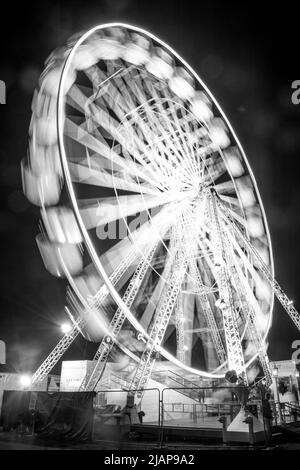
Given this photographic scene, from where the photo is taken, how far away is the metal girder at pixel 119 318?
14.7 metres

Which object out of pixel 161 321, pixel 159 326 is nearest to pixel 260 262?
pixel 161 321

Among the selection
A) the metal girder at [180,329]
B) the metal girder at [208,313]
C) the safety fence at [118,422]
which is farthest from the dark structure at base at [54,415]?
the metal girder at [180,329]

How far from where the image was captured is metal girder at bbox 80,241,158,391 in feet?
48.1

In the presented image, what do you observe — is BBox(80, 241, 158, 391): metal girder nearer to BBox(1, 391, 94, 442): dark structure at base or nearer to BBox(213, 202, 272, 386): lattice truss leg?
BBox(213, 202, 272, 386): lattice truss leg

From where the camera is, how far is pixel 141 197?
15.1 meters

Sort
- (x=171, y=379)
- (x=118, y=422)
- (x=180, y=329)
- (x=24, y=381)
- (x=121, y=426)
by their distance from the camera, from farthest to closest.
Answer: (x=180, y=329) → (x=171, y=379) → (x=24, y=381) → (x=118, y=422) → (x=121, y=426)

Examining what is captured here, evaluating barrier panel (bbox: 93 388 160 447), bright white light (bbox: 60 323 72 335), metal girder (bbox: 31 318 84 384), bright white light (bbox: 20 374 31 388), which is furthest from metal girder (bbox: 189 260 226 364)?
bright white light (bbox: 20 374 31 388)

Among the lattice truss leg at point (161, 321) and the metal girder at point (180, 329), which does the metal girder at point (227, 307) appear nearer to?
the lattice truss leg at point (161, 321)

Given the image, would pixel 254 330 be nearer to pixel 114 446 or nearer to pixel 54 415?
pixel 114 446

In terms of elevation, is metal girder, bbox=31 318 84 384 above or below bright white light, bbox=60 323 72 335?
below

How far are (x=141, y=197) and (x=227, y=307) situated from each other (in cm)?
558

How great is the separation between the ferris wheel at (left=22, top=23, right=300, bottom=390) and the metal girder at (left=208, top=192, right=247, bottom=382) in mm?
40

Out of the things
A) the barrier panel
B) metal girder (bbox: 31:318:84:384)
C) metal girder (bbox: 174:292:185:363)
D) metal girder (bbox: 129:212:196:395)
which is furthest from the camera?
metal girder (bbox: 174:292:185:363)
